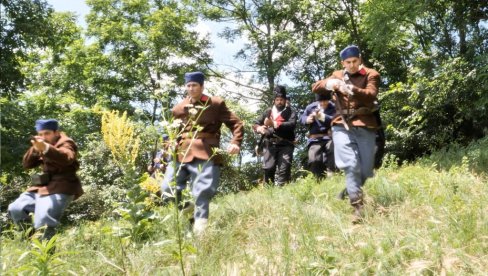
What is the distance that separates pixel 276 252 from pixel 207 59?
739 inches

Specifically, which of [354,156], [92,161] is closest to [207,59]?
[92,161]

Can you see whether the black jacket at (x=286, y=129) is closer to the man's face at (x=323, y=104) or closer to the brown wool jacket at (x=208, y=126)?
the man's face at (x=323, y=104)

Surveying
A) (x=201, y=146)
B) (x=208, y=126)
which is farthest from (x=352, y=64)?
(x=201, y=146)

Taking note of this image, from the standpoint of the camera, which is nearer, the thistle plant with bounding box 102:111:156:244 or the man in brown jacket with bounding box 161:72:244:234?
the thistle plant with bounding box 102:111:156:244

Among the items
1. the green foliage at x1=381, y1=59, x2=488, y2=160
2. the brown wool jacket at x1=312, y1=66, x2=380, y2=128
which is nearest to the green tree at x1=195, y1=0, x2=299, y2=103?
the green foliage at x1=381, y1=59, x2=488, y2=160

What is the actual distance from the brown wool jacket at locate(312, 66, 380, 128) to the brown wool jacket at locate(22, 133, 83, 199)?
2722mm

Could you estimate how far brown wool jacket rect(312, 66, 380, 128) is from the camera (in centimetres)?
453

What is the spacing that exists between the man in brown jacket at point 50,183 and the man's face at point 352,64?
303 cm

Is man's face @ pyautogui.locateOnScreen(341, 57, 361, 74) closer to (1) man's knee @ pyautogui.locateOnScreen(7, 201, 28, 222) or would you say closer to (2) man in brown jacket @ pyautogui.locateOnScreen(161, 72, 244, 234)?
(2) man in brown jacket @ pyautogui.locateOnScreen(161, 72, 244, 234)

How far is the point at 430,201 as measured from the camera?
→ 4250 mm

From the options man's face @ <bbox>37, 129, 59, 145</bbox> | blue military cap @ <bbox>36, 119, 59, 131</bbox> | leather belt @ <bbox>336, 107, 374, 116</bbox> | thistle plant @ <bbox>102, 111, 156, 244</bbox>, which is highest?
leather belt @ <bbox>336, 107, 374, 116</bbox>

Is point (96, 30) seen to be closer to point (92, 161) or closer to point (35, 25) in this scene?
point (92, 161)

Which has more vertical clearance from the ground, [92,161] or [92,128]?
[92,128]

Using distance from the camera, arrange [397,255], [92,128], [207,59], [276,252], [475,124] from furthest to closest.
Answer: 1. [92,128]
2. [207,59]
3. [475,124]
4. [276,252]
5. [397,255]
